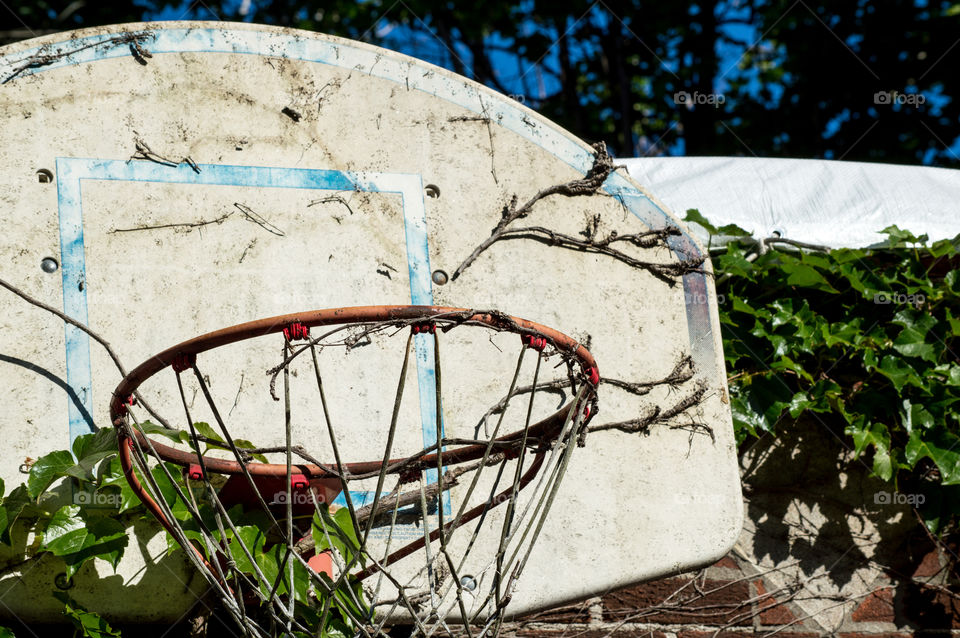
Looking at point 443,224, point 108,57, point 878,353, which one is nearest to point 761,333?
point 878,353

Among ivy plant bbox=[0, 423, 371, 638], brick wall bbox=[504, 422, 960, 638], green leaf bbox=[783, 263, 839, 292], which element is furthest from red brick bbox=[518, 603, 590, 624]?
green leaf bbox=[783, 263, 839, 292]

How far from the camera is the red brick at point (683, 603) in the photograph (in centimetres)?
320

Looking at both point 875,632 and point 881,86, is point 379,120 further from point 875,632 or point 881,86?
point 881,86

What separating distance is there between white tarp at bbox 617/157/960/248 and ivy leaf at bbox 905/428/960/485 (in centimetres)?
70

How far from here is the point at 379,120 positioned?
278 centimetres

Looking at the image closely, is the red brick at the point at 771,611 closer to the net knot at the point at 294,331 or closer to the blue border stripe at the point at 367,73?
the blue border stripe at the point at 367,73

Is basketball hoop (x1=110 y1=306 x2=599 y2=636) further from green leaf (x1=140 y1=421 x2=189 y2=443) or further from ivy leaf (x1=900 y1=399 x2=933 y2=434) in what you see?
ivy leaf (x1=900 y1=399 x2=933 y2=434)

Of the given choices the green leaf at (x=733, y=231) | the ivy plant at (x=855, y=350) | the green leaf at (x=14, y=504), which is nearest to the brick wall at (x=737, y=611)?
the ivy plant at (x=855, y=350)

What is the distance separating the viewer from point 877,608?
3.42 m

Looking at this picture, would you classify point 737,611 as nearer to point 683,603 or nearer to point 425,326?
point 683,603

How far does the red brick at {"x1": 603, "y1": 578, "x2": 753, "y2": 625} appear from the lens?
3.20 m

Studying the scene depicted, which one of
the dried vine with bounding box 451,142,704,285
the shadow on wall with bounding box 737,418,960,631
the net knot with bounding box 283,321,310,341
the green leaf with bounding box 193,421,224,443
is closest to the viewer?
the net knot with bounding box 283,321,310,341

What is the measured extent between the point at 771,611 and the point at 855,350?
2.87ft

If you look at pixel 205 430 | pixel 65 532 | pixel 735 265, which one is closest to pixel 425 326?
pixel 205 430
